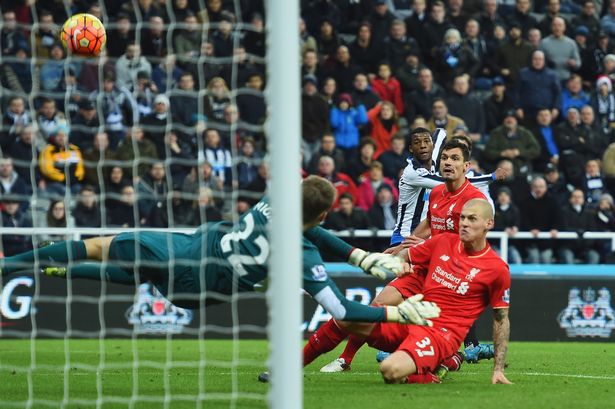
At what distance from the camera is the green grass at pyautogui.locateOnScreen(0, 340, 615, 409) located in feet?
25.6

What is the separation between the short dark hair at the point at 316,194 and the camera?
7668 mm

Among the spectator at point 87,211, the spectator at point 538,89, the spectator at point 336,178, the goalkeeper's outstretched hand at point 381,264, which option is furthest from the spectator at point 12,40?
the goalkeeper's outstretched hand at point 381,264

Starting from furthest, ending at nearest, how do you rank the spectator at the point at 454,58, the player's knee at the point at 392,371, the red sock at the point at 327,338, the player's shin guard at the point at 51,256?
the spectator at the point at 454,58, the red sock at the point at 327,338, the player's shin guard at the point at 51,256, the player's knee at the point at 392,371

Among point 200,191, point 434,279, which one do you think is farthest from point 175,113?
point 434,279

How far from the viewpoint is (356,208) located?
16312 millimetres

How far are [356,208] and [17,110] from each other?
4.95m

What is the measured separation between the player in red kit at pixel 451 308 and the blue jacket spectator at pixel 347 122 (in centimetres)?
870

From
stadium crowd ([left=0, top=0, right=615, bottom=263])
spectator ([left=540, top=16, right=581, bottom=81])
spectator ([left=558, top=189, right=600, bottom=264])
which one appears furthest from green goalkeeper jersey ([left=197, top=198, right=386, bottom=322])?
spectator ([left=540, top=16, right=581, bottom=81])

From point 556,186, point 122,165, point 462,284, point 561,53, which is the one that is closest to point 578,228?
point 556,186

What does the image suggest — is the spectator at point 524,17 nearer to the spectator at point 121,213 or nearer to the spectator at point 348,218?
the spectator at point 348,218

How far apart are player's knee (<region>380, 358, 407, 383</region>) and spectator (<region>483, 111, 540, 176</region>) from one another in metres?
9.60

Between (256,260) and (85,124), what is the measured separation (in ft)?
28.5

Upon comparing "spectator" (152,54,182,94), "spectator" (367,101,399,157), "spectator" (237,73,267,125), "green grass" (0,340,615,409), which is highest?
"spectator" (152,54,182,94)

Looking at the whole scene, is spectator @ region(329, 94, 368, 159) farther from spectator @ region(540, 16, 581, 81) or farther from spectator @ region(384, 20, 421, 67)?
spectator @ region(540, 16, 581, 81)
